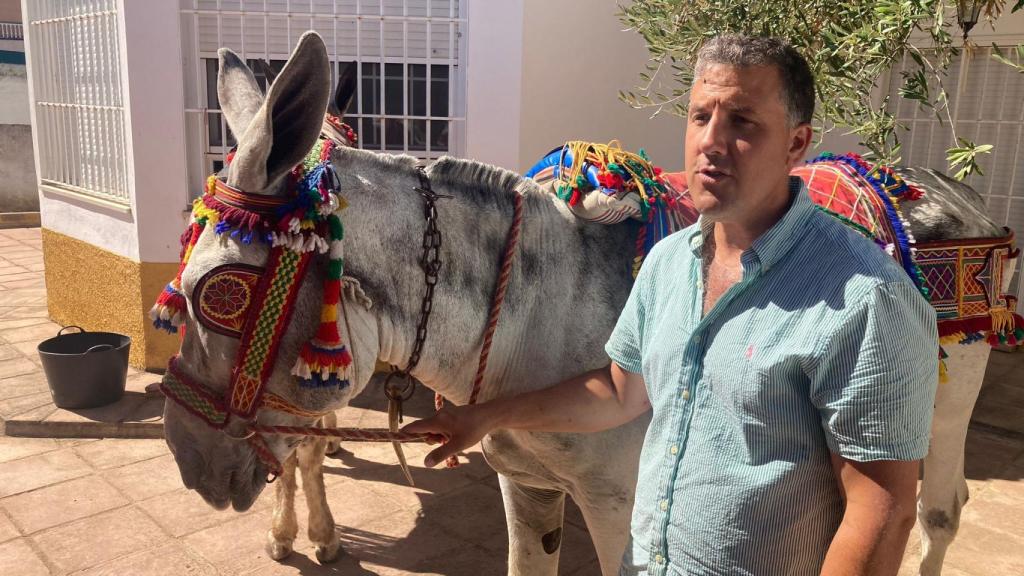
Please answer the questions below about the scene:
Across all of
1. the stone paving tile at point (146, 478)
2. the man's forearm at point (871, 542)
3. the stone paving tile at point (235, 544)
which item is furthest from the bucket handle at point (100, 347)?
the man's forearm at point (871, 542)

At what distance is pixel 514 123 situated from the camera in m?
5.79

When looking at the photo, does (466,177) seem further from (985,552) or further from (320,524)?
(985,552)

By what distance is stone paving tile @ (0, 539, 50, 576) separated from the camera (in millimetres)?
3430

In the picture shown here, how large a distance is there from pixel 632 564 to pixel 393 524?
2.77 metres

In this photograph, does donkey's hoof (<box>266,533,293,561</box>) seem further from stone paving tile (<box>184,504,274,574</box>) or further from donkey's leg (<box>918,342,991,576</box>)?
donkey's leg (<box>918,342,991,576</box>)

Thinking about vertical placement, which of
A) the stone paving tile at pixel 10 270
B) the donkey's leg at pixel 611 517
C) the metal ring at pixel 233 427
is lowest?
the stone paving tile at pixel 10 270

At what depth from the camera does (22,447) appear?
16.1 ft

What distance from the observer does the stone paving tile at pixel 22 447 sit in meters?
4.78

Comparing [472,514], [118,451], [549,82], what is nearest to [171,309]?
[472,514]

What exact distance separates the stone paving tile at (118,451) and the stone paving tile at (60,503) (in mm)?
286

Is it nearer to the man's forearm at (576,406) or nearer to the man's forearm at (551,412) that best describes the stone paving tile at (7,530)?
the man's forearm at (551,412)

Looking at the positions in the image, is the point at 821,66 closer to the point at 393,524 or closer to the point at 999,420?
the point at 393,524

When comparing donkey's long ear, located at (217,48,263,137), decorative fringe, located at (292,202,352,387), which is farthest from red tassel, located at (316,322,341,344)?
donkey's long ear, located at (217,48,263,137)

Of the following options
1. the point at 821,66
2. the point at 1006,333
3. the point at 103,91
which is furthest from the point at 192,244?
the point at 103,91
